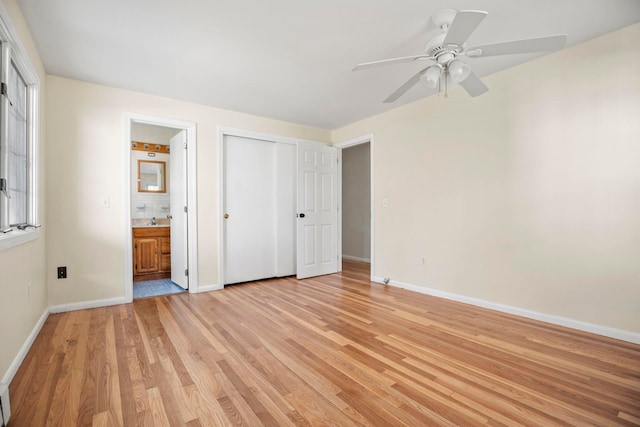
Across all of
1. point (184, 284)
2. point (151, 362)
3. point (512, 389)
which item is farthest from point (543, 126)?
point (184, 284)

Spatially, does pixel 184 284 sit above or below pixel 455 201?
below

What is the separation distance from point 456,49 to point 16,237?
3129 mm

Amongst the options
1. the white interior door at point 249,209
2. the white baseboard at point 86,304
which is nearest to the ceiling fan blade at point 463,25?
the white interior door at point 249,209

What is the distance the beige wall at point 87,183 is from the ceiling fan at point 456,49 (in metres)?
2.84

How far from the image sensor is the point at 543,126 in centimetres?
280

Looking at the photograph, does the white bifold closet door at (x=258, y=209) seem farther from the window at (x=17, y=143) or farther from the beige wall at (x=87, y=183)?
the window at (x=17, y=143)

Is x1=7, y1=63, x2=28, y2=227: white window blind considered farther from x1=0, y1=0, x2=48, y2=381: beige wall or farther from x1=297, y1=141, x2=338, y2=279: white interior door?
x1=297, y1=141, x2=338, y2=279: white interior door

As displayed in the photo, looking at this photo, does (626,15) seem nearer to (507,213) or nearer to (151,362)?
(507,213)

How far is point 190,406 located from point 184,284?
2609 millimetres

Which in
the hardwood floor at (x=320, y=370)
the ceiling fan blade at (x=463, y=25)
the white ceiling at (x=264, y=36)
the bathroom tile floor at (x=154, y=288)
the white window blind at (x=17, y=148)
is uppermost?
the white ceiling at (x=264, y=36)

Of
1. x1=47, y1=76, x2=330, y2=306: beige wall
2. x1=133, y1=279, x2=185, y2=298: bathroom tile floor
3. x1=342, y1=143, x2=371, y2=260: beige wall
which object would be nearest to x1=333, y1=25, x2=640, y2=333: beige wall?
x1=342, y1=143, x2=371, y2=260: beige wall

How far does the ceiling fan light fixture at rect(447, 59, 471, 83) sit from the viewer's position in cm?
206

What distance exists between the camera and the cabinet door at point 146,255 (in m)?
4.46

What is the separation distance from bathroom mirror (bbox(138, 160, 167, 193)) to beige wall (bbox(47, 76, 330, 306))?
1.83 meters
